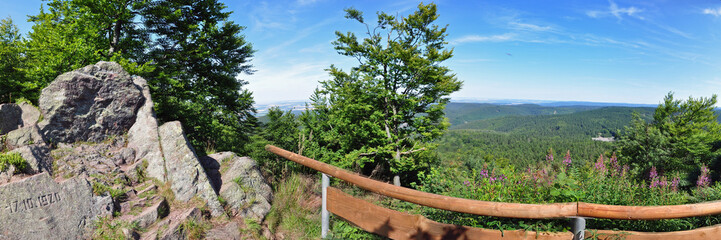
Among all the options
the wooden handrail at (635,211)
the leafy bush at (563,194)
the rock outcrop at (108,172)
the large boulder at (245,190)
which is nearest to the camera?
the wooden handrail at (635,211)

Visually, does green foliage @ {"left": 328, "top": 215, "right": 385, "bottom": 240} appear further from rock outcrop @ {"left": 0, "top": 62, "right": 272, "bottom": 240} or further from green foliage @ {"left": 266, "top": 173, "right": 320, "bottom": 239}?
rock outcrop @ {"left": 0, "top": 62, "right": 272, "bottom": 240}

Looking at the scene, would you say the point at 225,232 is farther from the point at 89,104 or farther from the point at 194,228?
the point at 89,104

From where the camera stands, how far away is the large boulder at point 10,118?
3.93 metres

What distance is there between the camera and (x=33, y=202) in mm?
2992

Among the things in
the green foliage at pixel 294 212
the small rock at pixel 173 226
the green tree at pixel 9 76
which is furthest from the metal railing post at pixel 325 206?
the green tree at pixel 9 76

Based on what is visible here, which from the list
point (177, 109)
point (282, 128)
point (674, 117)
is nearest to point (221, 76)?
point (282, 128)

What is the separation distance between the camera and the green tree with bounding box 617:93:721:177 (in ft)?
83.1

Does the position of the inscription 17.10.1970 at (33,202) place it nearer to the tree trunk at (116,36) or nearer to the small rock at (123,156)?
the small rock at (123,156)

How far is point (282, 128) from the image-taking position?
15641 mm

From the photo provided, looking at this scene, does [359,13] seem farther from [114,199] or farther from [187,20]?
[114,199]

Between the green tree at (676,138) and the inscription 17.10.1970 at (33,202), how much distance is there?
3659 cm

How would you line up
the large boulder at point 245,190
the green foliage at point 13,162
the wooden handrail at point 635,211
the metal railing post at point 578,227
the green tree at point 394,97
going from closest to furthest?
the wooden handrail at point 635,211 < the metal railing post at point 578,227 < the green foliage at point 13,162 < the large boulder at point 245,190 < the green tree at point 394,97

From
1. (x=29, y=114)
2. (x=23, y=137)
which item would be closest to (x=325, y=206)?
(x=23, y=137)

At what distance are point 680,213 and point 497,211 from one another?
1.15 metres
